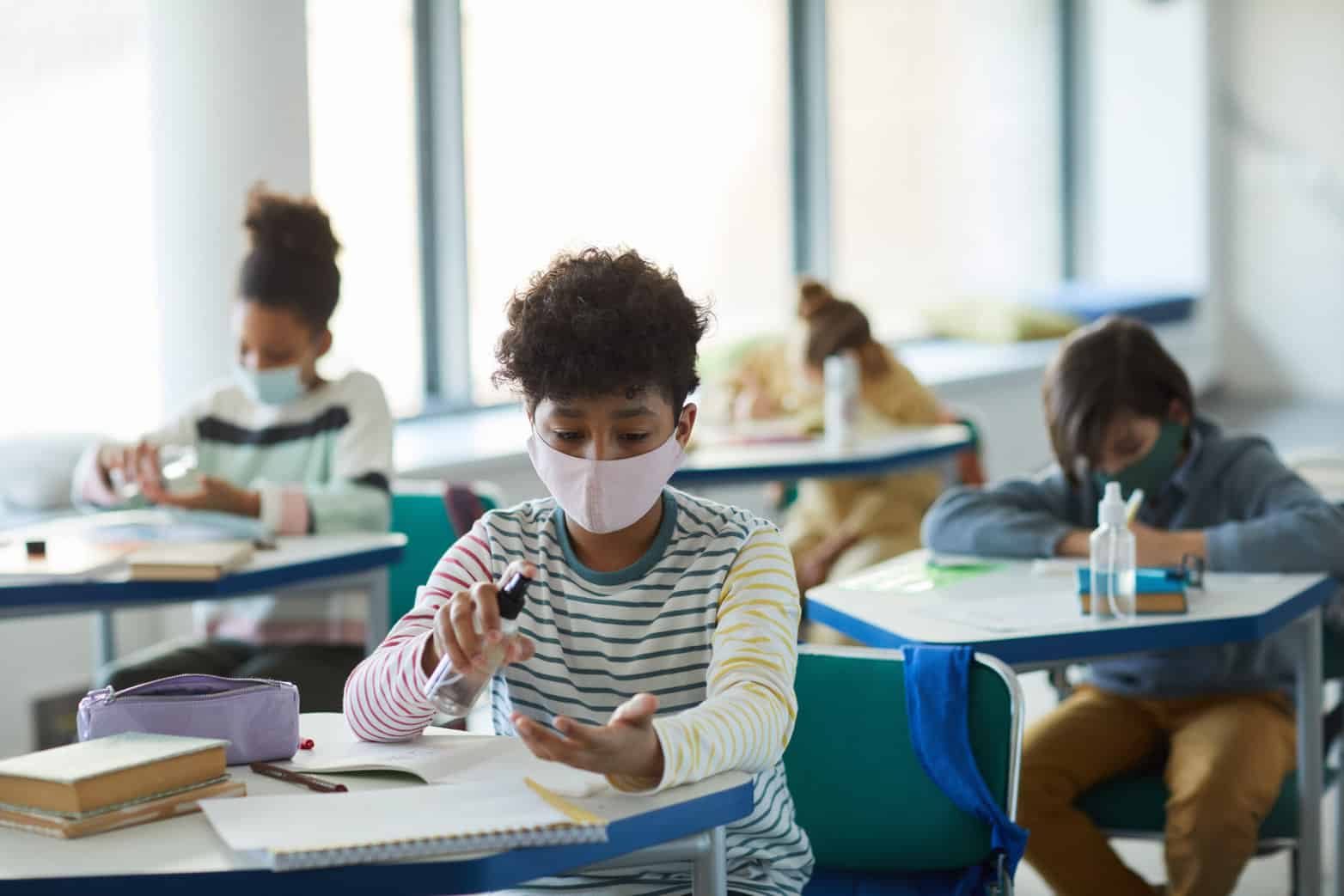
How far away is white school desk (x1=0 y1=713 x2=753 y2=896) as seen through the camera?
4.14 feet

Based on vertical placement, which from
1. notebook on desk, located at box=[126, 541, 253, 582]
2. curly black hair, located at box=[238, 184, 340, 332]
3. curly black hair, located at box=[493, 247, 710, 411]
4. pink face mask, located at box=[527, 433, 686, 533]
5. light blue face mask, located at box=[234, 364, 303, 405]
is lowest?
notebook on desk, located at box=[126, 541, 253, 582]

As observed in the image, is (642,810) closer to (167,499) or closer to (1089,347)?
(1089,347)

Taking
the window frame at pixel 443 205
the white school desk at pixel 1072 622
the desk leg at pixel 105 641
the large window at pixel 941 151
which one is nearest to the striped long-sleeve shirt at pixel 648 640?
the white school desk at pixel 1072 622

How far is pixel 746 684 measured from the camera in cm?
154

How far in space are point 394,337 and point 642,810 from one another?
13.8 ft

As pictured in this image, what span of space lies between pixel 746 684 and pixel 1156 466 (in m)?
1.32

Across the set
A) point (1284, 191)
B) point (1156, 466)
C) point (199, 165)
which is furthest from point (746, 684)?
point (1284, 191)

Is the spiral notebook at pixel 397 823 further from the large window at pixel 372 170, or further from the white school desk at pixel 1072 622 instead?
the large window at pixel 372 170

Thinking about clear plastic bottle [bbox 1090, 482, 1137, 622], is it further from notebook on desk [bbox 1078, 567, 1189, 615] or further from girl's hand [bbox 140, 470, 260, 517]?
girl's hand [bbox 140, 470, 260, 517]

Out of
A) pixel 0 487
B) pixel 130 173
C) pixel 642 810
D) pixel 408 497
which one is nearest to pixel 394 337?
pixel 130 173

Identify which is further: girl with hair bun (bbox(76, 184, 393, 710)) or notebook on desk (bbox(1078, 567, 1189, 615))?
girl with hair bun (bbox(76, 184, 393, 710))

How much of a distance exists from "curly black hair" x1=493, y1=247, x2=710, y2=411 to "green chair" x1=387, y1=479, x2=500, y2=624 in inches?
54.3

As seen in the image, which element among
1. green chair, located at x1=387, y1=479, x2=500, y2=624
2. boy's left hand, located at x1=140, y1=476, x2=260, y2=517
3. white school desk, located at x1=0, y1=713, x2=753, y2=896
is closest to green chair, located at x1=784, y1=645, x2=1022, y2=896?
white school desk, located at x1=0, y1=713, x2=753, y2=896

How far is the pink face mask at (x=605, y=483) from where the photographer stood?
1638mm
